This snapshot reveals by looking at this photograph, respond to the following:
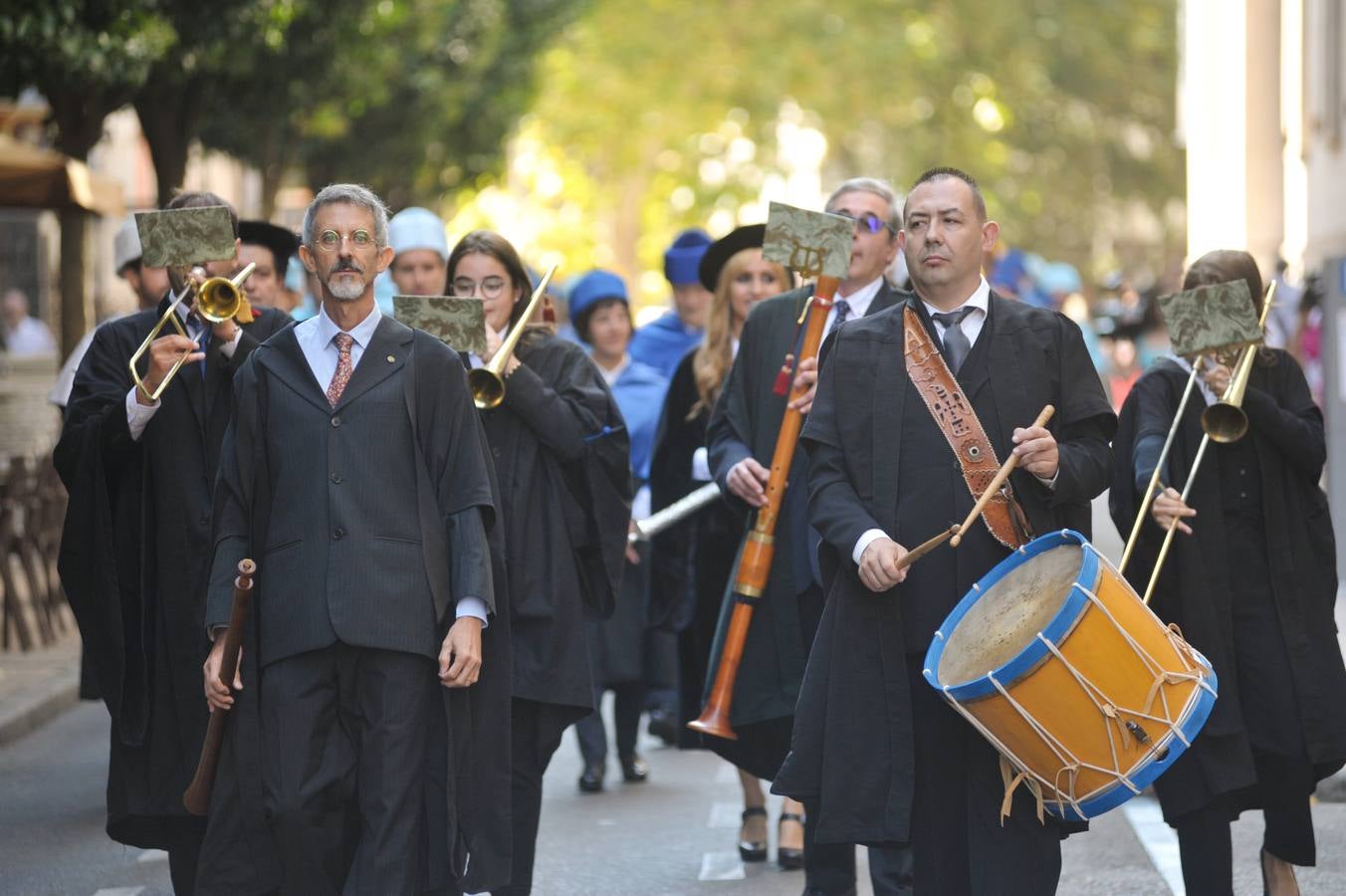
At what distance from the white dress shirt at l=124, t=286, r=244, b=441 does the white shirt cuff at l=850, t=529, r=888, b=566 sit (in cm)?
202

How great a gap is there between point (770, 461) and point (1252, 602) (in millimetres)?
1548

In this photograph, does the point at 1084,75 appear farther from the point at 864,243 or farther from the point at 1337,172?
the point at 864,243

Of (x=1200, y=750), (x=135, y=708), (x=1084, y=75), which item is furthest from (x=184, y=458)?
(x=1084, y=75)

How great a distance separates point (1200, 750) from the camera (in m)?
6.84

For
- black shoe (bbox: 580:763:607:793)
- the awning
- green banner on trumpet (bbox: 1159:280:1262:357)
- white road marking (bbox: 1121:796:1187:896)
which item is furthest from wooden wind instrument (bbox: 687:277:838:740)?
the awning

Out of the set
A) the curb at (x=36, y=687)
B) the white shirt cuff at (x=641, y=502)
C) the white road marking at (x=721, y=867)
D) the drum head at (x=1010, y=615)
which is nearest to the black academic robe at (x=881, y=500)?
the drum head at (x=1010, y=615)

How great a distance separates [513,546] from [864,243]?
A: 1466 mm

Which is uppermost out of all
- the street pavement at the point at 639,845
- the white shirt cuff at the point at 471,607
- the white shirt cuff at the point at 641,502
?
the white shirt cuff at the point at 471,607

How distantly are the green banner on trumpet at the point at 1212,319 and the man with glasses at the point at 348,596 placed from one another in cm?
216

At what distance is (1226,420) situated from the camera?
6.79 metres

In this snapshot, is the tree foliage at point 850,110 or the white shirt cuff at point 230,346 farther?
the tree foliage at point 850,110

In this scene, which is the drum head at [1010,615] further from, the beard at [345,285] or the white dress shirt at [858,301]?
the white dress shirt at [858,301]

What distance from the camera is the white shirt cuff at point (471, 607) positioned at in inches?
232

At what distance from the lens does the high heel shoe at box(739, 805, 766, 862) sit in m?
8.66
